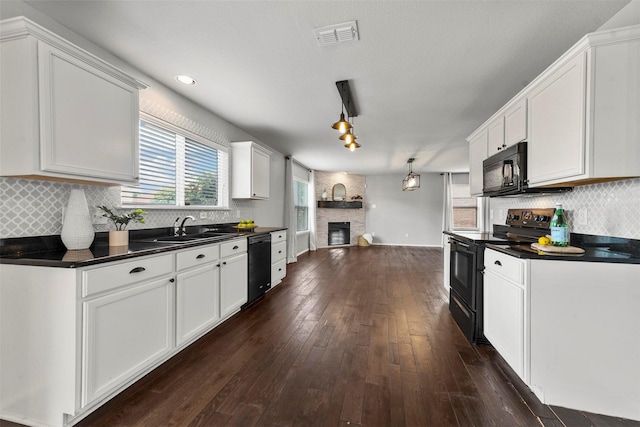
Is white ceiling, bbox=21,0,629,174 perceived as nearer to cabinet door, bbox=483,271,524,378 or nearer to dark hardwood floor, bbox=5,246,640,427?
cabinet door, bbox=483,271,524,378

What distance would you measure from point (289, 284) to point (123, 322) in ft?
9.04

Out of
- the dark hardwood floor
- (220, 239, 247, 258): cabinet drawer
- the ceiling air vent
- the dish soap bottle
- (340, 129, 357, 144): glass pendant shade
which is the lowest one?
the dark hardwood floor

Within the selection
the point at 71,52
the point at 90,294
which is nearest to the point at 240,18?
the point at 71,52

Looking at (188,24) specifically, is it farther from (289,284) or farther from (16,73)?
(289,284)

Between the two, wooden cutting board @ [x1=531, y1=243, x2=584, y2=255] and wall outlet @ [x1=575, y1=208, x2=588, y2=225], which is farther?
wall outlet @ [x1=575, y1=208, x2=588, y2=225]

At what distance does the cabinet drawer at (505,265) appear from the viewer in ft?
5.73

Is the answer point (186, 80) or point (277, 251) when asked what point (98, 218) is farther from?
point (277, 251)

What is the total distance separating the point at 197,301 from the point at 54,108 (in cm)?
163

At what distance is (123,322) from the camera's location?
1612 millimetres

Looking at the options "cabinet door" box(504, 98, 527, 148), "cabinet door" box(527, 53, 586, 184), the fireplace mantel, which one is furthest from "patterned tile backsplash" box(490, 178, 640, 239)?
the fireplace mantel

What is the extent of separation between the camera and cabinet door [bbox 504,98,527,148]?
7.35 ft

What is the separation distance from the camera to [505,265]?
1.94 meters

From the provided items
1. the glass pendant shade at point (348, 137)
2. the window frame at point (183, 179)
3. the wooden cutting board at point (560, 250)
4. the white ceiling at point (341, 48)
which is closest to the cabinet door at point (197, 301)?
the window frame at point (183, 179)

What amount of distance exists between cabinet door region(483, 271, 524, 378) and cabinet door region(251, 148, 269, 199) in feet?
10.2
